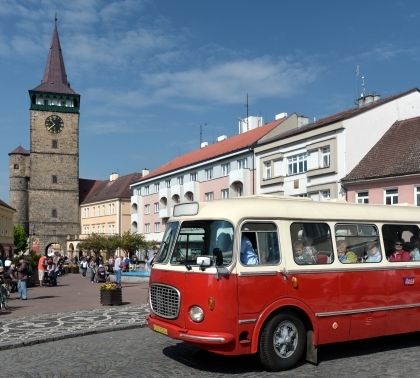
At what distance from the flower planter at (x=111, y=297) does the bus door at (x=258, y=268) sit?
10636mm

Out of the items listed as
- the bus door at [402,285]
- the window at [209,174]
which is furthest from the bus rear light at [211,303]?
the window at [209,174]

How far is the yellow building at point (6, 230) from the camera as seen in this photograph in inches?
2465

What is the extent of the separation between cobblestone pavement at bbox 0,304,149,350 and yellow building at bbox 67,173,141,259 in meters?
62.1

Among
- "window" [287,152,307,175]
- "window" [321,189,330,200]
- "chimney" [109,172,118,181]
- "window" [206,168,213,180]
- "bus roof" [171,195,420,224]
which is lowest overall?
"bus roof" [171,195,420,224]

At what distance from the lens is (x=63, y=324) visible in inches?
554

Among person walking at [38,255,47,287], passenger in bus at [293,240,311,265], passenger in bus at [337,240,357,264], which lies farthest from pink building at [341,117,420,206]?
passenger in bus at [293,240,311,265]

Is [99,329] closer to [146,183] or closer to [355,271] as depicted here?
[355,271]

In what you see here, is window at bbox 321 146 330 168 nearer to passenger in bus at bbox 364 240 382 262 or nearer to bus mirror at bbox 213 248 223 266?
passenger in bus at bbox 364 240 382 262

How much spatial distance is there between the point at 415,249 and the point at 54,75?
87.8m

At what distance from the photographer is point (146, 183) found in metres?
68.3

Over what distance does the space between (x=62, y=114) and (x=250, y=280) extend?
86.9m

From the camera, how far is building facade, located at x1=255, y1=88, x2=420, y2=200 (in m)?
36.3

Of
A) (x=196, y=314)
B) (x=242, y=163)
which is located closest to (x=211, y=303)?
(x=196, y=314)

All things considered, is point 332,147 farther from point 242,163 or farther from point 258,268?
point 258,268
